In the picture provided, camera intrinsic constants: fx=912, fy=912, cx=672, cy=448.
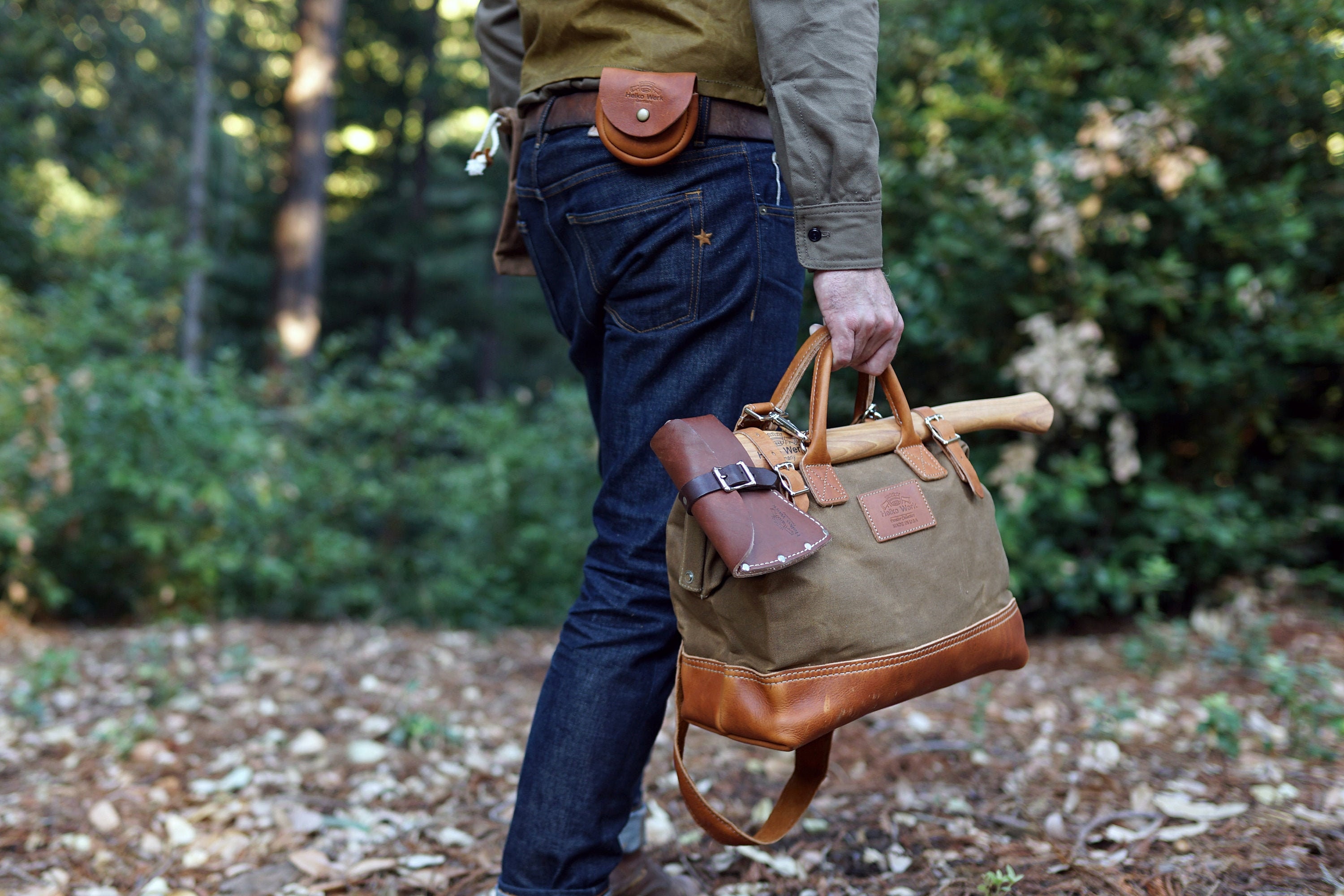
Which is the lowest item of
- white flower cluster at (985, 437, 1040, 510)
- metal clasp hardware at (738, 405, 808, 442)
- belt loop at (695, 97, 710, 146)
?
white flower cluster at (985, 437, 1040, 510)

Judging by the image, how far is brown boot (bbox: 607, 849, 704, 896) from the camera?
1603mm

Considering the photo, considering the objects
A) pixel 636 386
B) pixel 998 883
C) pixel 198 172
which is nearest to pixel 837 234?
pixel 636 386

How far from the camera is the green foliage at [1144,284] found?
314 cm

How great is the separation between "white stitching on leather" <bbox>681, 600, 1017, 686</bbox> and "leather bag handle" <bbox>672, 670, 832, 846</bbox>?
0.06 meters

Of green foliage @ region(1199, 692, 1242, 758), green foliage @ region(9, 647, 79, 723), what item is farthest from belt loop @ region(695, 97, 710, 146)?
green foliage @ region(9, 647, 79, 723)

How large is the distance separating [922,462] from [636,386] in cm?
45

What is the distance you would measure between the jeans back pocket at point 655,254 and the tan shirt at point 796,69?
0.51 feet

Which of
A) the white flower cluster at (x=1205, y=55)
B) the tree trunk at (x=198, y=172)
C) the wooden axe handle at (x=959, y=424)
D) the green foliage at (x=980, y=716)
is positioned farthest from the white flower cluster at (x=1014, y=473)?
the tree trunk at (x=198, y=172)

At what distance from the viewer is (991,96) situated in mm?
3574

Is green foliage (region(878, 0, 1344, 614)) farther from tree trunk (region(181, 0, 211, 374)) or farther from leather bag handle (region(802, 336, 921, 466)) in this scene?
tree trunk (region(181, 0, 211, 374))

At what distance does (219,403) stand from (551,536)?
164cm

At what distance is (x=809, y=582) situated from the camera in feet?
3.89

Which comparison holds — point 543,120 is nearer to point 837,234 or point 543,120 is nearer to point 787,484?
point 837,234

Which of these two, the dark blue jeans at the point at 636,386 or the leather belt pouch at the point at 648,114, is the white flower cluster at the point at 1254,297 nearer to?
the dark blue jeans at the point at 636,386
